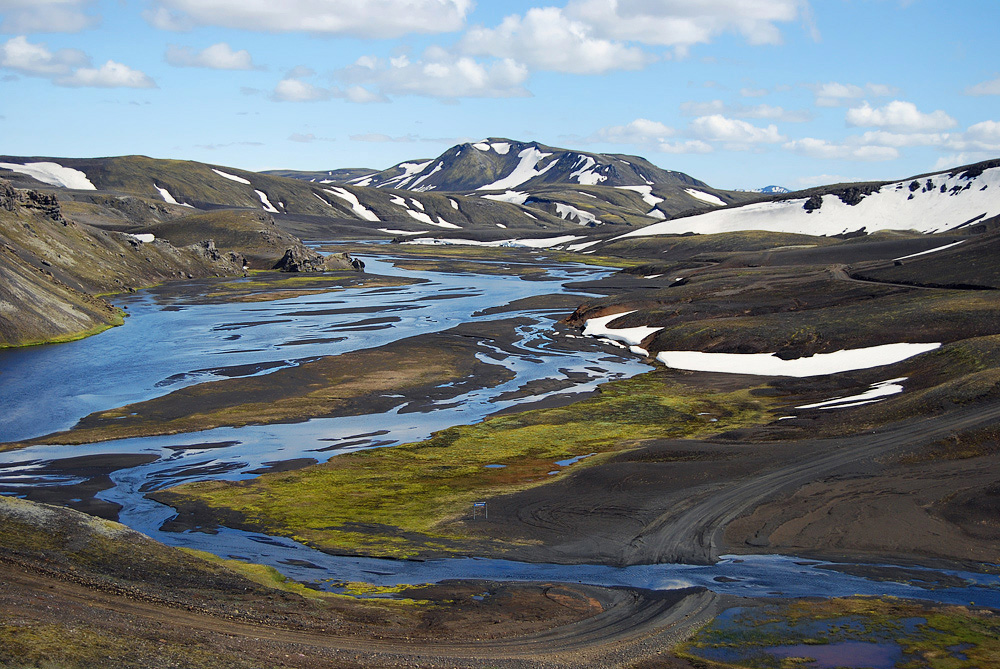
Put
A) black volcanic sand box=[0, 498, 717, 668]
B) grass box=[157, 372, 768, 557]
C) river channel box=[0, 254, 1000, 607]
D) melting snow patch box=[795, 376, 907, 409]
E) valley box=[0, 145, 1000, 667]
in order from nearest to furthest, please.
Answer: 1. black volcanic sand box=[0, 498, 717, 668]
2. valley box=[0, 145, 1000, 667]
3. river channel box=[0, 254, 1000, 607]
4. grass box=[157, 372, 768, 557]
5. melting snow patch box=[795, 376, 907, 409]

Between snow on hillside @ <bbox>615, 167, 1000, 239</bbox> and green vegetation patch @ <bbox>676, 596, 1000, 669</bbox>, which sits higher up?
snow on hillside @ <bbox>615, 167, 1000, 239</bbox>

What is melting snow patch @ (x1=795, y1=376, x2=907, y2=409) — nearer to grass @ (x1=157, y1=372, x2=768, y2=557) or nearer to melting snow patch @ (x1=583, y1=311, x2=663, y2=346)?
grass @ (x1=157, y1=372, x2=768, y2=557)

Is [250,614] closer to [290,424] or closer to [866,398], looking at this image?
[290,424]

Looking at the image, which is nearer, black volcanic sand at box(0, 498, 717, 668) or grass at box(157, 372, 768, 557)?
black volcanic sand at box(0, 498, 717, 668)

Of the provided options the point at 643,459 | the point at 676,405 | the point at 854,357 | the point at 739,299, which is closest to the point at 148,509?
the point at 643,459

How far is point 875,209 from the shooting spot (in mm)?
178750

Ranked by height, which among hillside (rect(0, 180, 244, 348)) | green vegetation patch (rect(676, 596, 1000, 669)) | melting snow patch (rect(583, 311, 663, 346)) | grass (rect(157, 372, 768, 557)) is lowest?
grass (rect(157, 372, 768, 557))

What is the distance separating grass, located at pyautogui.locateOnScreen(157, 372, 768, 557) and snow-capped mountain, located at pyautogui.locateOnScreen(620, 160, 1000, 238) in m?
140

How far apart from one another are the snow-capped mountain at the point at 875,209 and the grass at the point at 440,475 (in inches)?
5508

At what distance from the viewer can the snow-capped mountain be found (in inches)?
6560

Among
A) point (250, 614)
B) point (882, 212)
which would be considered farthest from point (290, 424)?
point (882, 212)

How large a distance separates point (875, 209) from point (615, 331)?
129 metres

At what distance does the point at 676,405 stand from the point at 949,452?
16.6 metres

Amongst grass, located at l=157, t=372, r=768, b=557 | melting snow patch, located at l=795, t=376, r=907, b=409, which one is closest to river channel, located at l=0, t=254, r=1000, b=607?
grass, located at l=157, t=372, r=768, b=557
